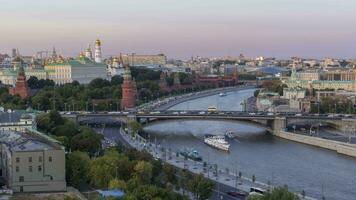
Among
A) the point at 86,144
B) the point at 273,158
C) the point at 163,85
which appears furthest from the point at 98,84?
the point at 86,144

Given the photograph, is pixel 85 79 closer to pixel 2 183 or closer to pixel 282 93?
pixel 282 93

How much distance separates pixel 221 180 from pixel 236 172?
138cm

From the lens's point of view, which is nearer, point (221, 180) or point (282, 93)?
point (221, 180)

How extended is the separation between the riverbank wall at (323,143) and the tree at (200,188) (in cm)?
892

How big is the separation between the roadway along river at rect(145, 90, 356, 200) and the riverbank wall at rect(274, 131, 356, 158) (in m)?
0.29

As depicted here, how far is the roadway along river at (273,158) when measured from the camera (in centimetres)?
1698

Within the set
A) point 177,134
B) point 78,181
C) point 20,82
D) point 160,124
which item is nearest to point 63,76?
point 20,82

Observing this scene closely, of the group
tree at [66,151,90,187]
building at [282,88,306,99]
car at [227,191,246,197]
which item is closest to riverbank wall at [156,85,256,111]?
building at [282,88,306,99]

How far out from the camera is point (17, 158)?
48.1 ft

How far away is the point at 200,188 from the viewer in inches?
540

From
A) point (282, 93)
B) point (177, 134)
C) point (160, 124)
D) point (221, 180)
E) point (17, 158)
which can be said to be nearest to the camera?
point (17, 158)

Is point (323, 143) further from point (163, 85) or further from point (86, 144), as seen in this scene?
point (163, 85)

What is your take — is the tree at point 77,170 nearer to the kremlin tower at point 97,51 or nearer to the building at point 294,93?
the building at point 294,93

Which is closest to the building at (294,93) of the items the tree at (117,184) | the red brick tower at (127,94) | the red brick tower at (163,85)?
the red brick tower at (127,94)
